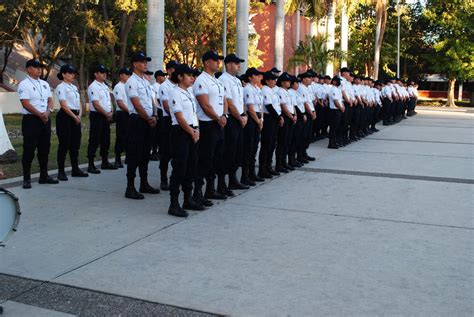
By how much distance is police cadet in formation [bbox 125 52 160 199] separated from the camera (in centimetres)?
726

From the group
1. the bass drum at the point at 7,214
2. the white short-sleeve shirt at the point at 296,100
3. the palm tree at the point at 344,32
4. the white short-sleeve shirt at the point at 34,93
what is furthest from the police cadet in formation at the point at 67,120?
the palm tree at the point at 344,32

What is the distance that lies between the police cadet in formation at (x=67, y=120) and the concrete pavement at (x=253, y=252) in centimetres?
54

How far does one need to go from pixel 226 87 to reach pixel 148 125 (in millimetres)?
1186

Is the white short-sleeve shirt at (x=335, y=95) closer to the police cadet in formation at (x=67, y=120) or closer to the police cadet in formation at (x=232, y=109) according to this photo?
the police cadet in formation at (x=232, y=109)

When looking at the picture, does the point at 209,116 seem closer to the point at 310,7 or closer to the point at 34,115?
the point at 34,115

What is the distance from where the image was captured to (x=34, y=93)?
7.59 meters

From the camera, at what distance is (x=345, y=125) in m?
13.6

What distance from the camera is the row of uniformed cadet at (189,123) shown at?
255 inches

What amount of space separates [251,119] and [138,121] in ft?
5.86

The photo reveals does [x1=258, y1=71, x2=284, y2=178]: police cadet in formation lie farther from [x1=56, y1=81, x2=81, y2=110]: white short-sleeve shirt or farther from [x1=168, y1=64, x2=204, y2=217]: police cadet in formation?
[x1=56, y1=81, x2=81, y2=110]: white short-sleeve shirt

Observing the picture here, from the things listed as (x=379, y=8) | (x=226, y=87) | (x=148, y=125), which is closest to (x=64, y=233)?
(x=148, y=125)

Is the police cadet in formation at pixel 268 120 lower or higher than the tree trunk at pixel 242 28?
lower

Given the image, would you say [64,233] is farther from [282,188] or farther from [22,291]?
[282,188]

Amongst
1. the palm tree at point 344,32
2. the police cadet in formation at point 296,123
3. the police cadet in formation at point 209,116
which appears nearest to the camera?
the police cadet in formation at point 209,116
